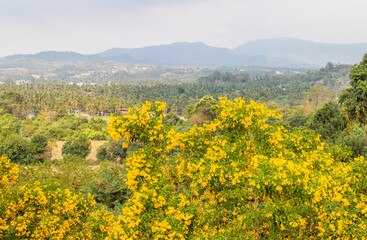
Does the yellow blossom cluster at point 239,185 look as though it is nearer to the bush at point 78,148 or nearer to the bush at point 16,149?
the bush at point 78,148

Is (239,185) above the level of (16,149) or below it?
above

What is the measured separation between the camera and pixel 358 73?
19.3 meters

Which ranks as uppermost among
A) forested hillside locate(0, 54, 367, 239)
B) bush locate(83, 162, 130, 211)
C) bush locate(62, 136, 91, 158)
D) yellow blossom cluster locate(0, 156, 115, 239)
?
forested hillside locate(0, 54, 367, 239)

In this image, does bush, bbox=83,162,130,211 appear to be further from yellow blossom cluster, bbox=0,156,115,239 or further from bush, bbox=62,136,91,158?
bush, bbox=62,136,91,158

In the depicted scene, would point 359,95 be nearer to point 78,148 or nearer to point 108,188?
point 108,188

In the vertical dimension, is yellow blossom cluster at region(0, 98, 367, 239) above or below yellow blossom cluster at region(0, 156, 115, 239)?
above

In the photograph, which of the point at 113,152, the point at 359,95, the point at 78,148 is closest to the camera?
the point at 359,95

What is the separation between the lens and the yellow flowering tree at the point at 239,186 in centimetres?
442

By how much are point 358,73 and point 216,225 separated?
19.2 metres

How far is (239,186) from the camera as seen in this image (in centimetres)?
497

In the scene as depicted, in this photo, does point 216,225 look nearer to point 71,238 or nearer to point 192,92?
point 71,238

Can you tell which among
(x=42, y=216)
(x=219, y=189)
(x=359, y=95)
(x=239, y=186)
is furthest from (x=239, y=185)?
(x=359, y=95)

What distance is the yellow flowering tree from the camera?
Result: 442 centimetres

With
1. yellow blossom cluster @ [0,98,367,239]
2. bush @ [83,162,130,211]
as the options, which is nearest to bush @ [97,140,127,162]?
bush @ [83,162,130,211]
